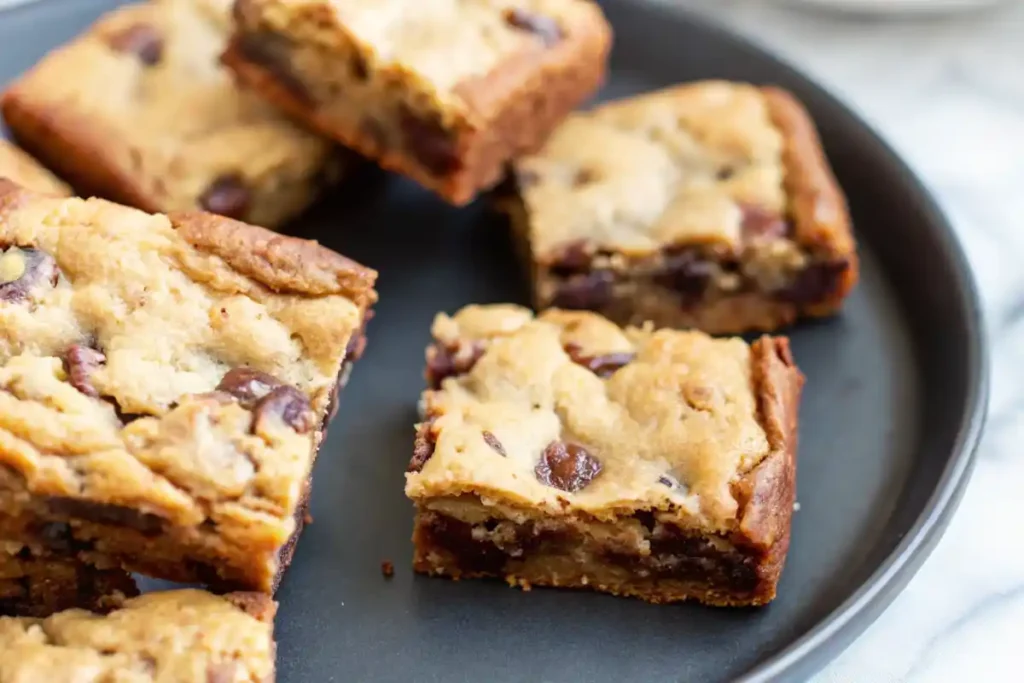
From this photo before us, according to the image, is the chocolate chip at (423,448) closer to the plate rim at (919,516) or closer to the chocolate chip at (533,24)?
the plate rim at (919,516)

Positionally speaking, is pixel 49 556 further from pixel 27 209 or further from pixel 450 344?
pixel 450 344

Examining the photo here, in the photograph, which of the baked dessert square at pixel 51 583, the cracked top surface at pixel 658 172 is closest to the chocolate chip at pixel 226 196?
the cracked top surface at pixel 658 172

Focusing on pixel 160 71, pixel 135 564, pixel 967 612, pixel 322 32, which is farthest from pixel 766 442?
pixel 160 71

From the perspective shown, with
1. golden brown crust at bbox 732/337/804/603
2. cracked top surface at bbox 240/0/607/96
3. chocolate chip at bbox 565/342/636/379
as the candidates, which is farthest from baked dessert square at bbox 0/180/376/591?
golden brown crust at bbox 732/337/804/603

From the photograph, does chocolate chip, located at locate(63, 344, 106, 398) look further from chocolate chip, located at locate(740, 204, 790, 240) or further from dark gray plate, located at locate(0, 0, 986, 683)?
chocolate chip, located at locate(740, 204, 790, 240)

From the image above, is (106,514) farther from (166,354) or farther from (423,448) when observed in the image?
(423,448)

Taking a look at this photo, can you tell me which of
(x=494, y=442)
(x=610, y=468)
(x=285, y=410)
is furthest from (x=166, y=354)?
(x=610, y=468)
